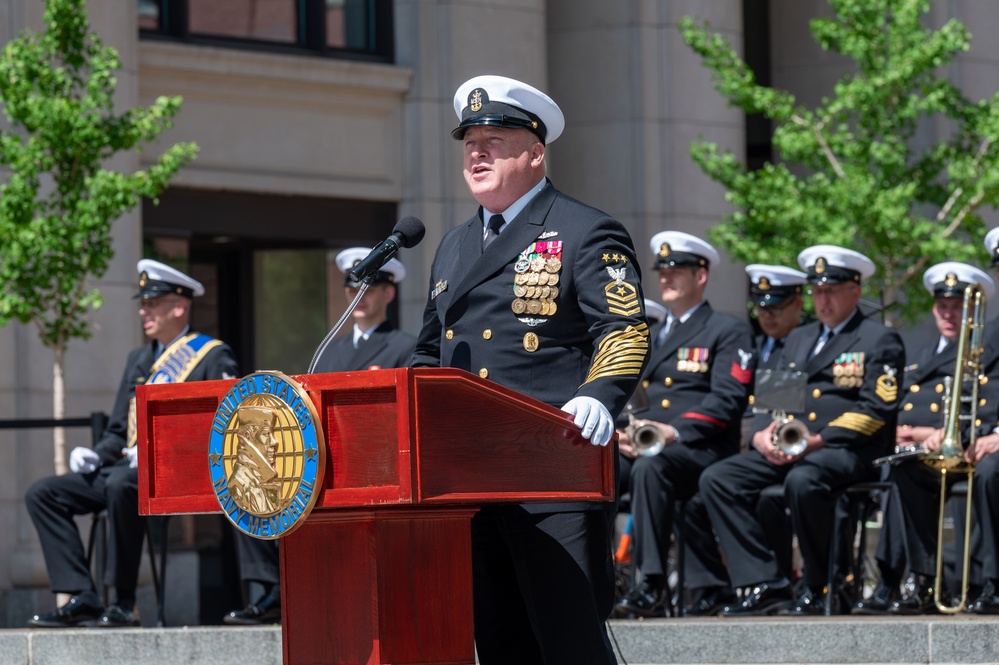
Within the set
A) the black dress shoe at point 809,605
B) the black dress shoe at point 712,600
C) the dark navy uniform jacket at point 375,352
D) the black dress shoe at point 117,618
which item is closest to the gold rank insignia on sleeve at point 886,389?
the black dress shoe at point 809,605

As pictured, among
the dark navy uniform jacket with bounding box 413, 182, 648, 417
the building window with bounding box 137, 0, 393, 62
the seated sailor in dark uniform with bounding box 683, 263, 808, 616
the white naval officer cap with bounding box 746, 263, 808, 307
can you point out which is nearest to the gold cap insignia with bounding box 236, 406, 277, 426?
the dark navy uniform jacket with bounding box 413, 182, 648, 417

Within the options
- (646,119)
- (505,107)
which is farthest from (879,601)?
(646,119)

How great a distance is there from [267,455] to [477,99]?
1.37 metres

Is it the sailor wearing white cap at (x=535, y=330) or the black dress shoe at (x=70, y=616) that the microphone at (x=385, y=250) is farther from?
the black dress shoe at (x=70, y=616)

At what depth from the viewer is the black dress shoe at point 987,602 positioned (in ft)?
29.0

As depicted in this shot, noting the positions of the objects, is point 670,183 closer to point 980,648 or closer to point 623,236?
point 980,648

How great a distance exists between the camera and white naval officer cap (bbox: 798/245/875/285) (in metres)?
10.2

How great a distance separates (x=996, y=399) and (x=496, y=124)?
17.0 ft

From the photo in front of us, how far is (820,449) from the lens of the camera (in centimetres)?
970

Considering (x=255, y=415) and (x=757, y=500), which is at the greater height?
(x=255, y=415)

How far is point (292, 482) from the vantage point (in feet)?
14.5

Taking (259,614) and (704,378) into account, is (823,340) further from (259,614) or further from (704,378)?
(259,614)

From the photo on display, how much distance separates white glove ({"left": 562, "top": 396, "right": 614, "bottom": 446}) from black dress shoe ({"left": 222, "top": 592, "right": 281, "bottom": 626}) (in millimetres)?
5031

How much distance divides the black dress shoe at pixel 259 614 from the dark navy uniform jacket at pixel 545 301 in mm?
4517
